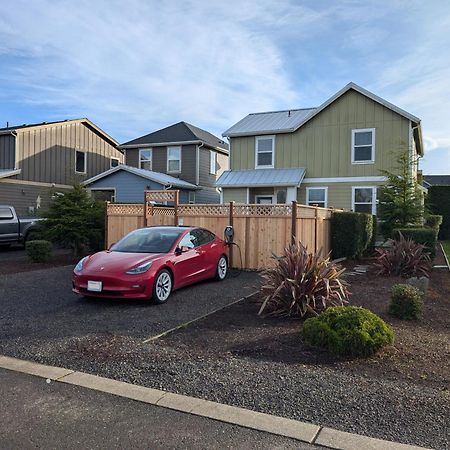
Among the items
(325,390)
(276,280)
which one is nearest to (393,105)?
(276,280)

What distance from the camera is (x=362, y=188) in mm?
19688

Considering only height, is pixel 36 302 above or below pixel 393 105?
below

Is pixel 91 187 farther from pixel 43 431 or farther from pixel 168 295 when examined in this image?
pixel 43 431

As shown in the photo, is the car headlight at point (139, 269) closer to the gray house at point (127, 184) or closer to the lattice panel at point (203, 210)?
the lattice panel at point (203, 210)

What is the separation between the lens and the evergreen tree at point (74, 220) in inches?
558

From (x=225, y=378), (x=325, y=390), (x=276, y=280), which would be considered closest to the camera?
(x=325, y=390)

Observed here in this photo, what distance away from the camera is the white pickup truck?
1697cm

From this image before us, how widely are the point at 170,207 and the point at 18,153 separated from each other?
13372 mm

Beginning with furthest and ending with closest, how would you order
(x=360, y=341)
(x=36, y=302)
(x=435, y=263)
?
(x=435, y=263) → (x=36, y=302) → (x=360, y=341)

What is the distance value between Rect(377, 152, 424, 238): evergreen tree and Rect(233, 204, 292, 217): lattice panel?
6.11m

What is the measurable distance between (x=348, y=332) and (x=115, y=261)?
14.2 feet

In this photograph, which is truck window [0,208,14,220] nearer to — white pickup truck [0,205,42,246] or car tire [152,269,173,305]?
white pickup truck [0,205,42,246]

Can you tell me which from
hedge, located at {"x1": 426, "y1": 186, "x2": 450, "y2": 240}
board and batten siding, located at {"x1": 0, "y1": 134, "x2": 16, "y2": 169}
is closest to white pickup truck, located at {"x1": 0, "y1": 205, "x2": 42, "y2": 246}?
board and batten siding, located at {"x1": 0, "y1": 134, "x2": 16, "y2": 169}

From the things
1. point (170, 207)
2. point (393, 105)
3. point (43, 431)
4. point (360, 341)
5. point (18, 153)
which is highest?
point (393, 105)
